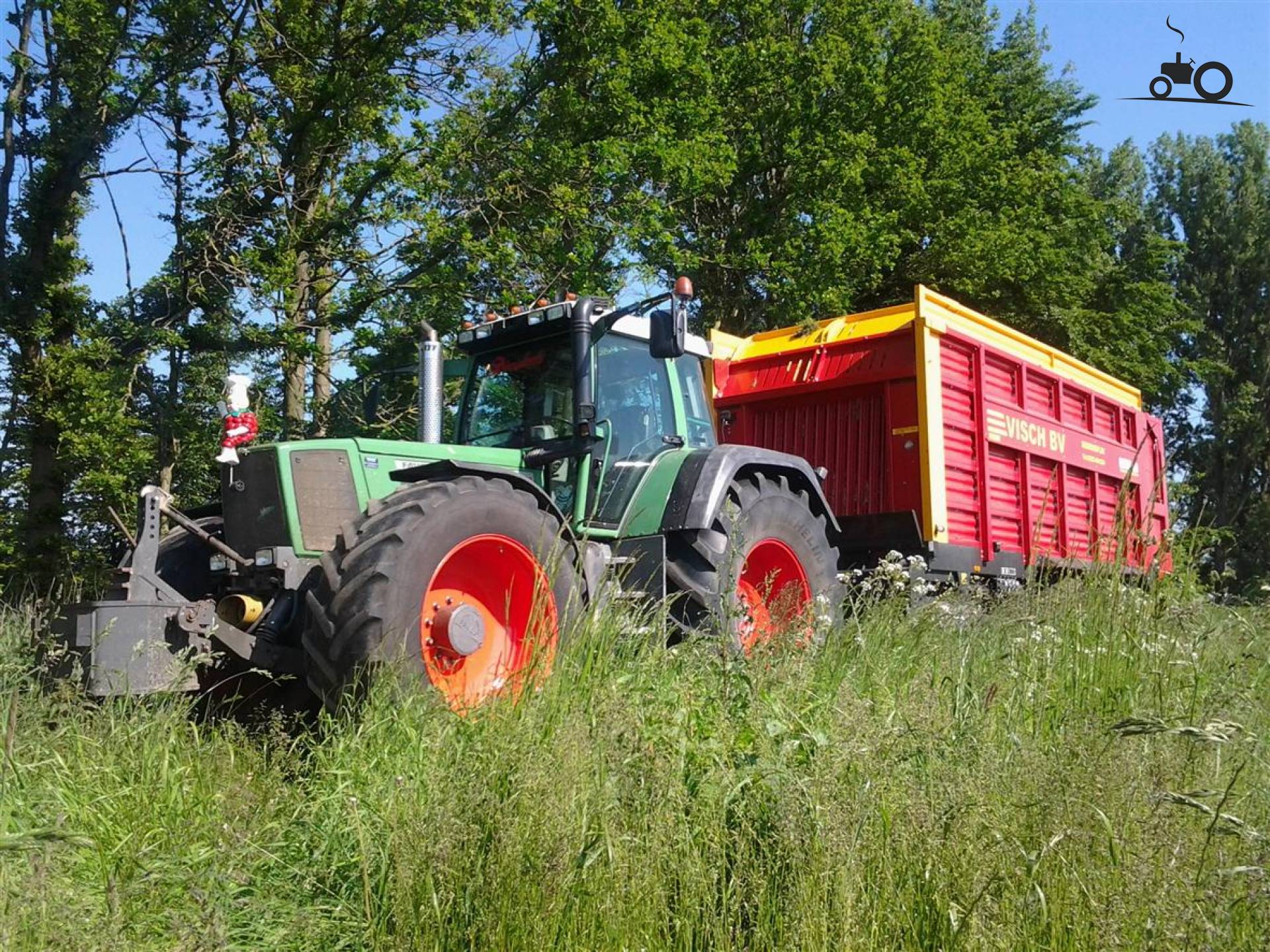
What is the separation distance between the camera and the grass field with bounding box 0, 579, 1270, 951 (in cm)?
244

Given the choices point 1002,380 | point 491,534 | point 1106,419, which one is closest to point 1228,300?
point 1106,419

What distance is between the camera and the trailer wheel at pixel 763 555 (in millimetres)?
5828

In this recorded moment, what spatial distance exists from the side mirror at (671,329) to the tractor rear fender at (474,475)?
1003mm

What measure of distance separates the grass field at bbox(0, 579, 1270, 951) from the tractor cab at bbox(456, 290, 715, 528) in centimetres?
214

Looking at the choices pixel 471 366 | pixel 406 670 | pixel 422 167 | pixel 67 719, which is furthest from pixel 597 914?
pixel 422 167

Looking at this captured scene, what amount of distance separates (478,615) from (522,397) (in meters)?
1.95

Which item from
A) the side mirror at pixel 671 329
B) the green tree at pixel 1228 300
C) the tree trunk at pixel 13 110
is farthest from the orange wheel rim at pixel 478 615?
the green tree at pixel 1228 300

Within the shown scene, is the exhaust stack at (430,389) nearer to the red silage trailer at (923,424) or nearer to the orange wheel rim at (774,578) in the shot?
the orange wheel rim at (774,578)

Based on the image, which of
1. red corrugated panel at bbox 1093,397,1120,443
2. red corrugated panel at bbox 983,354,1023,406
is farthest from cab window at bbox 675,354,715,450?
red corrugated panel at bbox 1093,397,1120,443

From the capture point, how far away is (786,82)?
19.5m

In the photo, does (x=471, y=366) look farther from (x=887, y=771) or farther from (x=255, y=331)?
(x=255, y=331)

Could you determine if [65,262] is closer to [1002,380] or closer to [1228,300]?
[1002,380]

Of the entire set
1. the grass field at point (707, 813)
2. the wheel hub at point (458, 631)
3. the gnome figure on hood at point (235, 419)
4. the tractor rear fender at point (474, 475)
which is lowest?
the grass field at point (707, 813)

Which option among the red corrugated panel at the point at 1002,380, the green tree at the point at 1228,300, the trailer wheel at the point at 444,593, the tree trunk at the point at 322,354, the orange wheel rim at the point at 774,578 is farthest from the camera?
the green tree at the point at 1228,300
